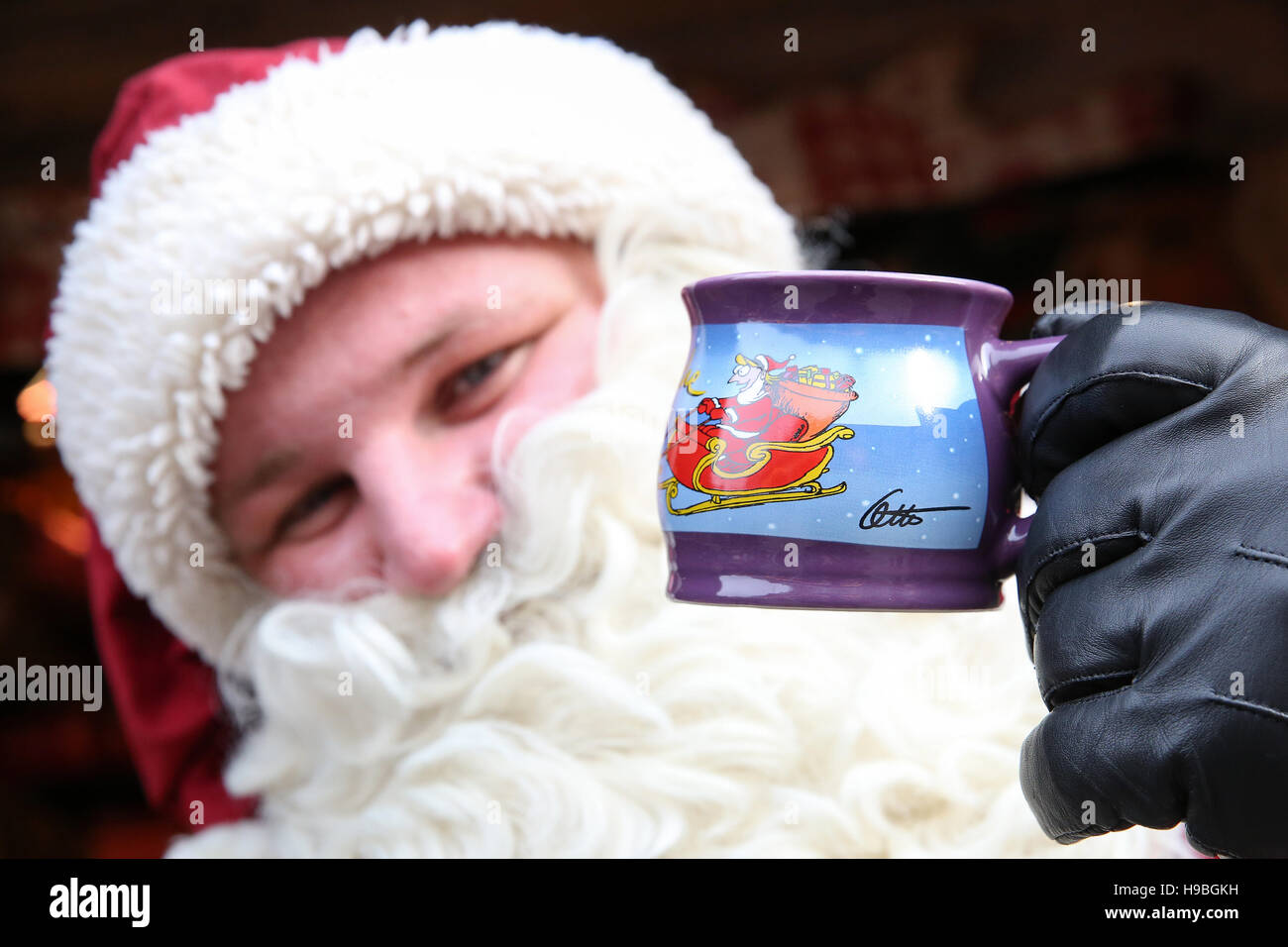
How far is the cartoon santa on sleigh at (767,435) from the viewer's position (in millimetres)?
581

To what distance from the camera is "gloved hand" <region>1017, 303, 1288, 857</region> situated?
488 mm

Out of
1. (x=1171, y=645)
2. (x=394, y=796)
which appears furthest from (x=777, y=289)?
(x=394, y=796)

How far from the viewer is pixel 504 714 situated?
0.86m

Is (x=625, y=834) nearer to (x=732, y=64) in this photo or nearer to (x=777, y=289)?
(x=777, y=289)

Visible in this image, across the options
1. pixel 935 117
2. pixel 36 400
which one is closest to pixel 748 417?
pixel 935 117

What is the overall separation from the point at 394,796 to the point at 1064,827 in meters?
0.54

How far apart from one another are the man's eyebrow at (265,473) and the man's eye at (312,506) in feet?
0.13

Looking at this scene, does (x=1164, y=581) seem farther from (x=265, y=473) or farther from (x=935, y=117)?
(x=935, y=117)

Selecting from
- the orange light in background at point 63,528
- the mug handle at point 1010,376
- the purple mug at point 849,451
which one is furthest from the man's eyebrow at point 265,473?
the orange light in background at point 63,528

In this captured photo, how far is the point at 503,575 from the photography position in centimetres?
89

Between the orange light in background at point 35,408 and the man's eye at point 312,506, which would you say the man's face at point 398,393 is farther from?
the orange light in background at point 35,408

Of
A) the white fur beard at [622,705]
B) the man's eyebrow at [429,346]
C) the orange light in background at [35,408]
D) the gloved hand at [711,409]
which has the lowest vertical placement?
the white fur beard at [622,705]

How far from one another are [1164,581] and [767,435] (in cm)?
21

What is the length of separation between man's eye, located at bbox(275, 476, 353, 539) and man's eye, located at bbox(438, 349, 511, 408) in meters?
0.14
